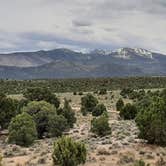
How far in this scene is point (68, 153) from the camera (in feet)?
98.7

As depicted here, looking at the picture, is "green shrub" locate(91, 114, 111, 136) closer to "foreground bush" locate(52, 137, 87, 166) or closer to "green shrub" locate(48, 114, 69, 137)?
"green shrub" locate(48, 114, 69, 137)

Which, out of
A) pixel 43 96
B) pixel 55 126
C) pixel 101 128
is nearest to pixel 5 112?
pixel 55 126

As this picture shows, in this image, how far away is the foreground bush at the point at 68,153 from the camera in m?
30.1

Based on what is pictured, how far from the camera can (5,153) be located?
1540 inches

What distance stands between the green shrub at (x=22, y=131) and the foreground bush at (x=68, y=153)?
14885 millimetres

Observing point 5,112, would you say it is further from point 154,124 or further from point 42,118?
point 154,124

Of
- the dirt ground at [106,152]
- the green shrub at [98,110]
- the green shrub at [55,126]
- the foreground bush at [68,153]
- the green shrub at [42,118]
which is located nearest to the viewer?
the foreground bush at [68,153]

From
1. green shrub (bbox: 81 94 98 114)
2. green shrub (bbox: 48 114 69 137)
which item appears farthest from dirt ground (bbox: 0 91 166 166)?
green shrub (bbox: 81 94 98 114)

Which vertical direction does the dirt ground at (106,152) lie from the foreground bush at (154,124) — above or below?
below

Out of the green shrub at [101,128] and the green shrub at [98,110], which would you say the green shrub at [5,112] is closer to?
the green shrub at [101,128]

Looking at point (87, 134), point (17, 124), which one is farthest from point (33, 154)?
point (87, 134)

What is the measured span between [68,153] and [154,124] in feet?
29.9

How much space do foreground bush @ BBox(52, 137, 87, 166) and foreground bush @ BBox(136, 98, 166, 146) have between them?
783cm

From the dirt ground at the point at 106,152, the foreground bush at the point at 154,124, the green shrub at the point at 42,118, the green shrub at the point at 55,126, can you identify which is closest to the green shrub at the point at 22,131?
the dirt ground at the point at 106,152
